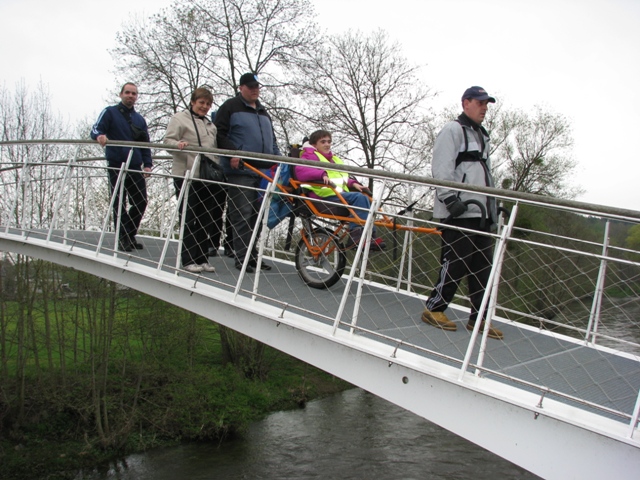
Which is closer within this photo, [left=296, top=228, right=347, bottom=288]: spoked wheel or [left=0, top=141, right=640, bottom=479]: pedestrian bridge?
[left=0, top=141, right=640, bottom=479]: pedestrian bridge

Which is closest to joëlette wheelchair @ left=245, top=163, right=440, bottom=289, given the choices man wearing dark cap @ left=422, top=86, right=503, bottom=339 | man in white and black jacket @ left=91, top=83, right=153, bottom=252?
man wearing dark cap @ left=422, top=86, right=503, bottom=339

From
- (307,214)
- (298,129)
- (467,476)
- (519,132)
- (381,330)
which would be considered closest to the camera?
(381,330)

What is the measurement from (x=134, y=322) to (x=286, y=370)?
4984 mm

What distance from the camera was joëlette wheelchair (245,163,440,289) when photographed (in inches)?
191

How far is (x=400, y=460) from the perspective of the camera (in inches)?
427

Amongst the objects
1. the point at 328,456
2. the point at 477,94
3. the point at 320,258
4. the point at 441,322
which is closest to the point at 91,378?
the point at 328,456

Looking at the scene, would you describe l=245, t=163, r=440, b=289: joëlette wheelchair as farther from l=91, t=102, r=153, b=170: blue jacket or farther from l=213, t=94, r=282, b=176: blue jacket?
l=91, t=102, r=153, b=170: blue jacket

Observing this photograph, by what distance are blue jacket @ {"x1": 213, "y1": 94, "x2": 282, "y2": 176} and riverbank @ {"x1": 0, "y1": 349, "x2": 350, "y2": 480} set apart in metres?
7.71

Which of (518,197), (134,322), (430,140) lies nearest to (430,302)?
(518,197)

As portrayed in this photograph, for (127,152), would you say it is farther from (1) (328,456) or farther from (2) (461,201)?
(1) (328,456)

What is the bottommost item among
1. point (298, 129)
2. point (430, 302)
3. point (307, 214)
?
point (430, 302)

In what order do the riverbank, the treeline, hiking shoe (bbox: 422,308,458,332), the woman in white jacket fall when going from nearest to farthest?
hiking shoe (bbox: 422,308,458,332), the woman in white jacket, the riverbank, the treeline

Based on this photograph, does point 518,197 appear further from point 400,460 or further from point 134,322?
point 134,322

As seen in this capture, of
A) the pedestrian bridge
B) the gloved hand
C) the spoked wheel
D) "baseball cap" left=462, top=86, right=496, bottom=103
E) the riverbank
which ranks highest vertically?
"baseball cap" left=462, top=86, right=496, bottom=103
